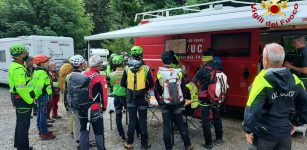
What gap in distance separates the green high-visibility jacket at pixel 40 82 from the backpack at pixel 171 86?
2.41m

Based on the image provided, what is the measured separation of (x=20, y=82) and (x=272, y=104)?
3866 mm

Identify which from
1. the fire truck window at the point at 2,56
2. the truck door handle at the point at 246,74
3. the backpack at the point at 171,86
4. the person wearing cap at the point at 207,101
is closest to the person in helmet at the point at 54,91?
the backpack at the point at 171,86

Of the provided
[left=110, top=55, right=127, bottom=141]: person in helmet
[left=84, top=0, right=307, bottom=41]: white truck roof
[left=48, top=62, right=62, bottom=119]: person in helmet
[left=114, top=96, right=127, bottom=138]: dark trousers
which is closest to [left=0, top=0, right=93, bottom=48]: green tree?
[left=84, top=0, right=307, bottom=41]: white truck roof

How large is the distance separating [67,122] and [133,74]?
3306mm

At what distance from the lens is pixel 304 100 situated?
294 cm

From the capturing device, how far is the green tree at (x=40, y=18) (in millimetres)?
18281

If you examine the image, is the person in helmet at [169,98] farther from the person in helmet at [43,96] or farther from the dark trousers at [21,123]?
the person in helmet at [43,96]

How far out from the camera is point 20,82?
475 centimetres

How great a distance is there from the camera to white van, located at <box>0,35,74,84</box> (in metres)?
12.4

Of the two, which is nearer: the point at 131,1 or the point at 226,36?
the point at 226,36

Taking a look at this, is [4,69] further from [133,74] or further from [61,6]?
[133,74]

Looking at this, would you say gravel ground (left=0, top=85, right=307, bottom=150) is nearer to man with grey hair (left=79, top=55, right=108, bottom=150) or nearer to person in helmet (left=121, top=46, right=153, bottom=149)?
person in helmet (left=121, top=46, right=153, bottom=149)

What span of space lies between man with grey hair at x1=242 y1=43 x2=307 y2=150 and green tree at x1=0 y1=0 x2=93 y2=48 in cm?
1767

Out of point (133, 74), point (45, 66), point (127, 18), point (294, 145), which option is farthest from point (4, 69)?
point (294, 145)
